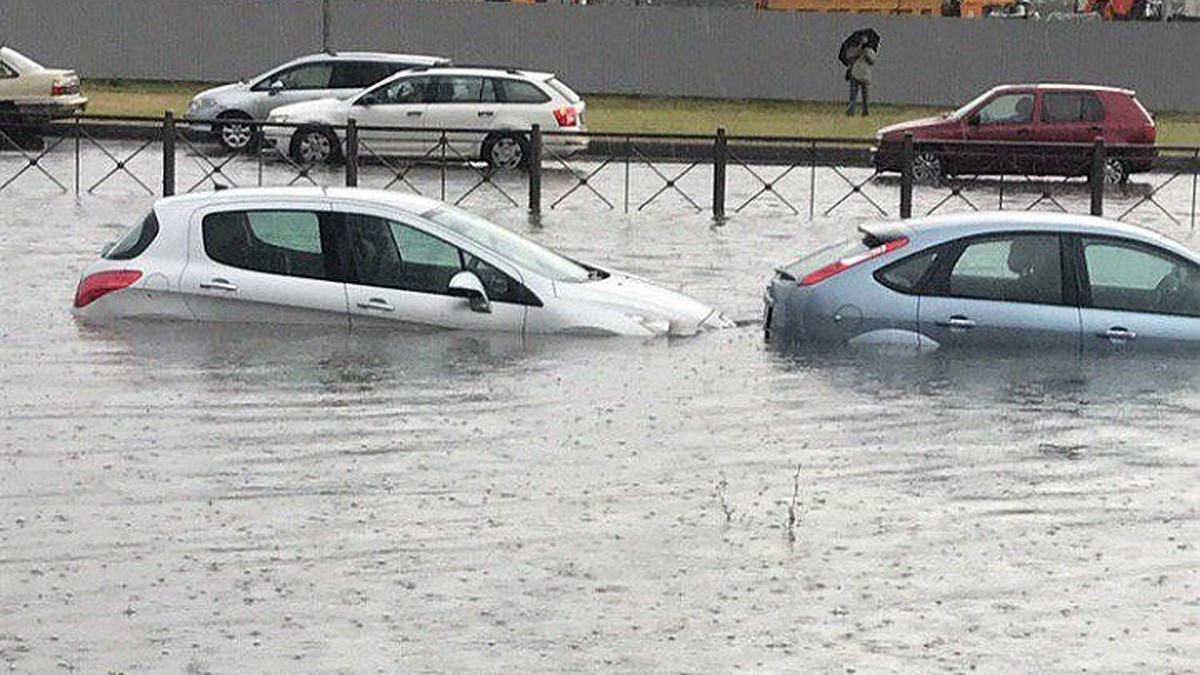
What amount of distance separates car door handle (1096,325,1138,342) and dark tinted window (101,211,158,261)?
19.1 feet

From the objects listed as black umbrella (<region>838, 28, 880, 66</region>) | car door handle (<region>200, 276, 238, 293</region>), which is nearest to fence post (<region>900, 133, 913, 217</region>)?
car door handle (<region>200, 276, 238, 293</region>)

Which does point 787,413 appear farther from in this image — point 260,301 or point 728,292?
point 728,292

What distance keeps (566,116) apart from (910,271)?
18212 mm

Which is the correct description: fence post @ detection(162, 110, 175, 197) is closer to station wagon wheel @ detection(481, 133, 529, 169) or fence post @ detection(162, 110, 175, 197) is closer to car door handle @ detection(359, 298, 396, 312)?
station wagon wheel @ detection(481, 133, 529, 169)

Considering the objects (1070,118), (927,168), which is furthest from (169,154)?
(1070,118)

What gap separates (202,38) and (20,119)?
1245cm

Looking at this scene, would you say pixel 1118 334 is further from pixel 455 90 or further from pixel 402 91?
pixel 402 91

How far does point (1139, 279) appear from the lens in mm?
16516

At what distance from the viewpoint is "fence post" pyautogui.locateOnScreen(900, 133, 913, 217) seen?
1061 inches

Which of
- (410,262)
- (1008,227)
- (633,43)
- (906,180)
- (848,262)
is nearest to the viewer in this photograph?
(1008,227)

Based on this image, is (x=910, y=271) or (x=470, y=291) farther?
(x=470, y=291)

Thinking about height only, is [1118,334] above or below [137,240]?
below

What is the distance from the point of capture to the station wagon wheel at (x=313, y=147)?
108 ft

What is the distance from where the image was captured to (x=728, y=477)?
13125 millimetres
